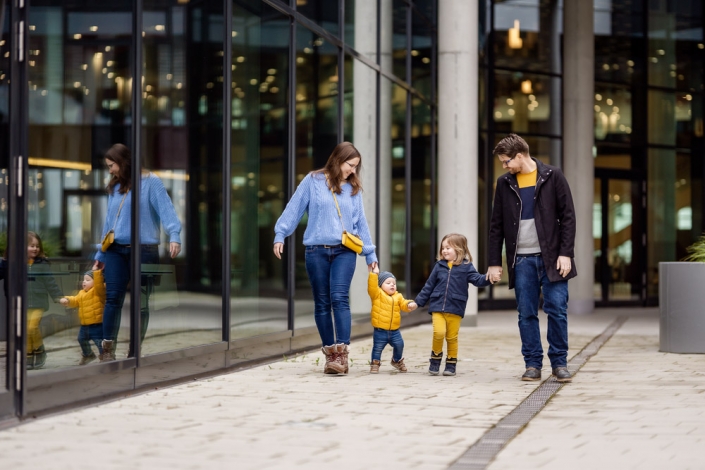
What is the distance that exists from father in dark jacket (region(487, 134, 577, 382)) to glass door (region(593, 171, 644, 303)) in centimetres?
1280

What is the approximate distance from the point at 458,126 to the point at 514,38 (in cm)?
519

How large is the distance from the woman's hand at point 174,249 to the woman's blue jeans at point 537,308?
250 centimetres

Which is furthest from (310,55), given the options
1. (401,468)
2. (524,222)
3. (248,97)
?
(401,468)

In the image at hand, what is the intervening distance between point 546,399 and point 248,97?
390 cm

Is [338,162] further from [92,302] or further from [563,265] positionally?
[92,302]

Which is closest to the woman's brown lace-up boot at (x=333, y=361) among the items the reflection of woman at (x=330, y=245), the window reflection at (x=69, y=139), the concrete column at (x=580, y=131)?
the reflection of woman at (x=330, y=245)

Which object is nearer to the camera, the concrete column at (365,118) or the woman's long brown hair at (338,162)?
the woman's long brown hair at (338,162)

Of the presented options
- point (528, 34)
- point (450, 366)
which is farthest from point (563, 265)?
point (528, 34)

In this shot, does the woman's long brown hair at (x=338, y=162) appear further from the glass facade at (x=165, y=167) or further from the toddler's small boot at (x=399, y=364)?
the toddler's small boot at (x=399, y=364)

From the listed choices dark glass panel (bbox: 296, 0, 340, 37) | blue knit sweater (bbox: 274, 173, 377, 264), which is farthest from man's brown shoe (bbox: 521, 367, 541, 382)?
dark glass panel (bbox: 296, 0, 340, 37)

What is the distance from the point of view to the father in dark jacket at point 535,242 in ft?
26.5

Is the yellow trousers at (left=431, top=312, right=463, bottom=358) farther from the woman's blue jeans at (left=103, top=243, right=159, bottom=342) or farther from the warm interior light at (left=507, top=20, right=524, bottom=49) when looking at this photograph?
the warm interior light at (left=507, top=20, right=524, bottom=49)

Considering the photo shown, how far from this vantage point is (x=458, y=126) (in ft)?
50.6

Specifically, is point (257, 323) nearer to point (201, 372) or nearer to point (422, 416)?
point (201, 372)
